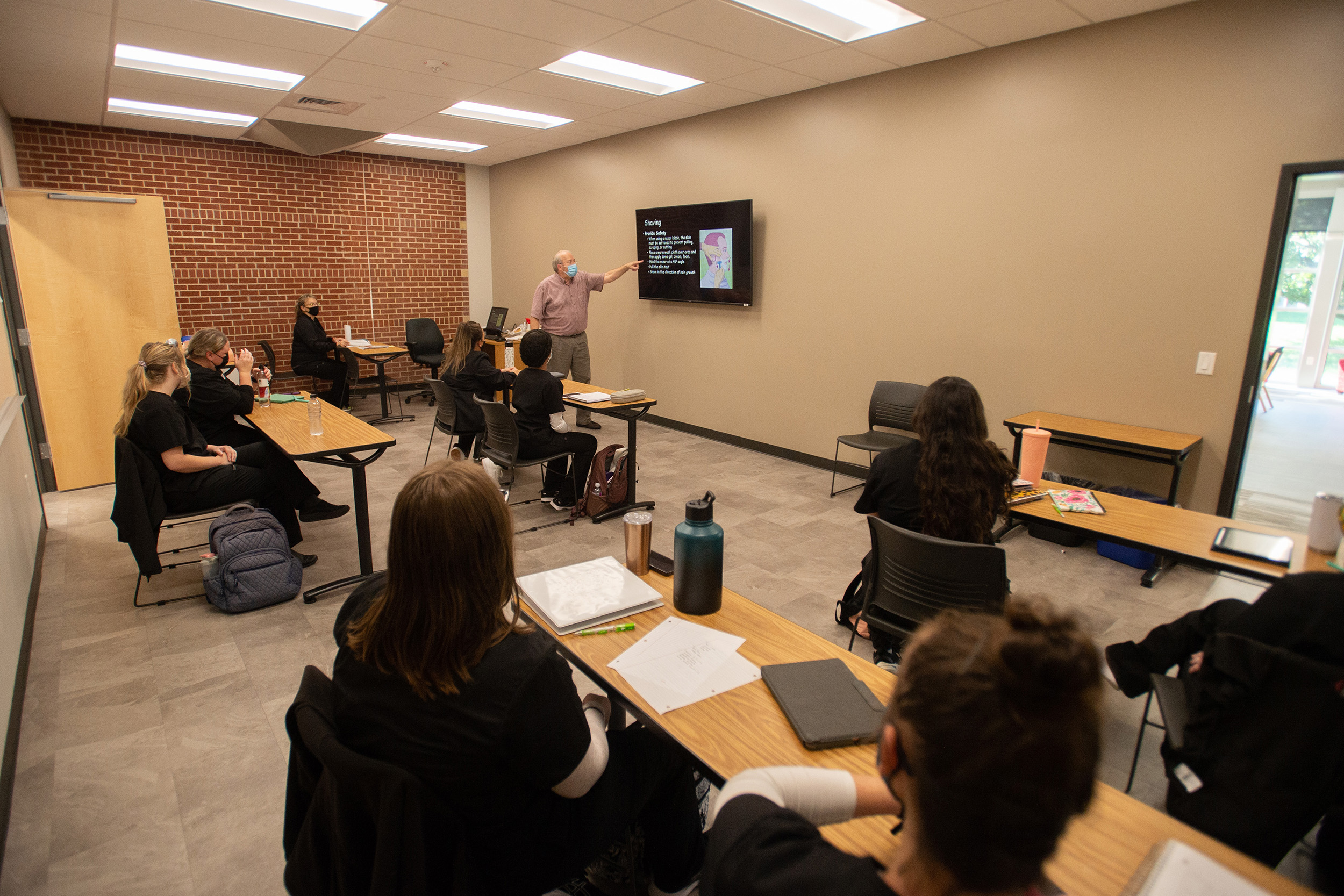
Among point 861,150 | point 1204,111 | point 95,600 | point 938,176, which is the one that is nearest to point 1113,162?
point 1204,111

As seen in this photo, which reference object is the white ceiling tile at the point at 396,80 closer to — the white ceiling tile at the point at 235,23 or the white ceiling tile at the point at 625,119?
the white ceiling tile at the point at 235,23

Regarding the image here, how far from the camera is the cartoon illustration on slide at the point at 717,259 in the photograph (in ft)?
18.9

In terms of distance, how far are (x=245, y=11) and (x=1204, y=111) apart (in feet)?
15.7

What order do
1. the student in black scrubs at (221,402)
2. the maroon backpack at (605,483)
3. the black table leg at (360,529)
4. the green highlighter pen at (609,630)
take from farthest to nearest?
the maroon backpack at (605,483), the student in black scrubs at (221,402), the black table leg at (360,529), the green highlighter pen at (609,630)

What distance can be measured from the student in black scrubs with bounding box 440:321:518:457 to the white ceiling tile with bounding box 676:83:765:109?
2.33 meters

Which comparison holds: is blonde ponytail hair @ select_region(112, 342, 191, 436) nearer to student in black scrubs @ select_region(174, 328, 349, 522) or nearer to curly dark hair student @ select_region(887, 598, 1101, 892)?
student in black scrubs @ select_region(174, 328, 349, 522)

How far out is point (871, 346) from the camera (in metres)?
5.04

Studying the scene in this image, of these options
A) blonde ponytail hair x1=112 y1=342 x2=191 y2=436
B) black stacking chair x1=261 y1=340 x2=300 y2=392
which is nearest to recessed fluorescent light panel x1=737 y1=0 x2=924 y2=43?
blonde ponytail hair x1=112 y1=342 x2=191 y2=436

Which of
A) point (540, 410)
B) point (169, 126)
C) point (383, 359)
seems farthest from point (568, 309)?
point (169, 126)

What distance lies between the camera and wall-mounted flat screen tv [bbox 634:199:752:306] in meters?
5.66

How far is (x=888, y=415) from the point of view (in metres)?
4.77

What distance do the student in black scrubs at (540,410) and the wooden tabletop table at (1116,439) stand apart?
2.51 meters

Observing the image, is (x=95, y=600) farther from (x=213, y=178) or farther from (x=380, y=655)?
(x=213, y=178)

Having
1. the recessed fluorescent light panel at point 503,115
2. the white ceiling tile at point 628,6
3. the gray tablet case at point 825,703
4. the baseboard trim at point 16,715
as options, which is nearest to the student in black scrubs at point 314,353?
the recessed fluorescent light panel at point 503,115
